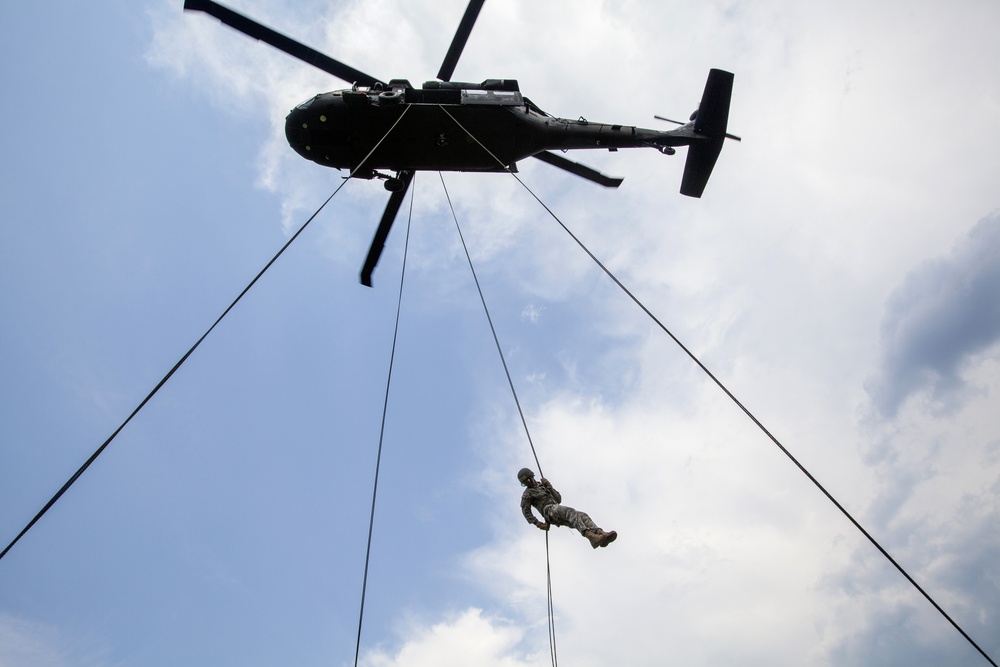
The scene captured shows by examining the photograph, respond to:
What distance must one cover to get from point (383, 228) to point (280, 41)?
2.85 m

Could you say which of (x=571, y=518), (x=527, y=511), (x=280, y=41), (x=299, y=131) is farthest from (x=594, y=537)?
(x=280, y=41)

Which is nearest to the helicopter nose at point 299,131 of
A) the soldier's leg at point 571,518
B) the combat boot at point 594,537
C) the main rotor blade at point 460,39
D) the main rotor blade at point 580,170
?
the main rotor blade at point 460,39

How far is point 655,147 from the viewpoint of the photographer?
8.09 meters

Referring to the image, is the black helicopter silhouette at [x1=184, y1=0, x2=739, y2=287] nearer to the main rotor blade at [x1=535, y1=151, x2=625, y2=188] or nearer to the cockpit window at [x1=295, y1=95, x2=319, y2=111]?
the cockpit window at [x1=295, y1=95, x2=319, y2=111]

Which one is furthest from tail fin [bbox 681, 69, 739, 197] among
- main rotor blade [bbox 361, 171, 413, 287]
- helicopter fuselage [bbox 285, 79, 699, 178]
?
main rotor blade [bbox 361, 171, 413, 287]

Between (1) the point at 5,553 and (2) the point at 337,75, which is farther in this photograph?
(2) the point at 337,75

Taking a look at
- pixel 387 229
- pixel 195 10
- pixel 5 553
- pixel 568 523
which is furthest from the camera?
pixel 387 229

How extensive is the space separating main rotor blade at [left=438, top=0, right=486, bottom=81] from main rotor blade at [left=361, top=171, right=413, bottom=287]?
5.06 ft

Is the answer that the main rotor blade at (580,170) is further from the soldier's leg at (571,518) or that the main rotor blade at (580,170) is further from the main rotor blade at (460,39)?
the soldier's leg at (571,518)

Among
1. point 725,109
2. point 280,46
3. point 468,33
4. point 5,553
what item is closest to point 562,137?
point 468,33

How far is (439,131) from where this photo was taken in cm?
752

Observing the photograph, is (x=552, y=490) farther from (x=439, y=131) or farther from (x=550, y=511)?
(x=439, y=131)

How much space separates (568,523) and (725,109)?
→ 6492 millimetres

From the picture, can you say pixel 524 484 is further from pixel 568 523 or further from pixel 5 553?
pixel 5 553
